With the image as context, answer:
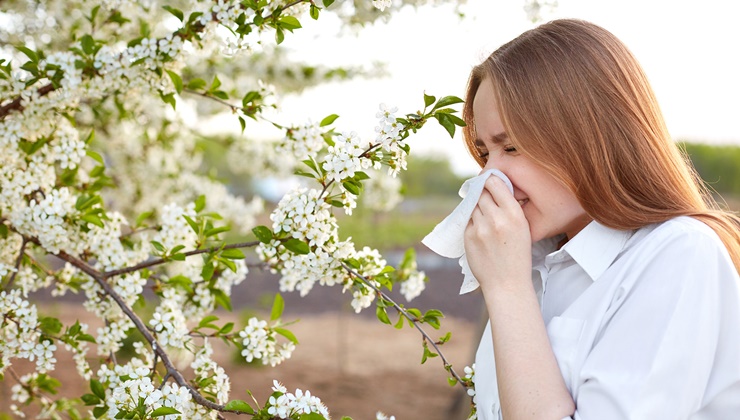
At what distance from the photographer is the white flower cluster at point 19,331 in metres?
1.71

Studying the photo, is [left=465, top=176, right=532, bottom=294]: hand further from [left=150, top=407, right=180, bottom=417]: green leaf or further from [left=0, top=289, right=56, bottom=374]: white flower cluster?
[left=0, top=289, right=56, bottom=374]: white flower cluster

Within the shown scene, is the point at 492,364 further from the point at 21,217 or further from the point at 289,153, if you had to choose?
the point at 21,217

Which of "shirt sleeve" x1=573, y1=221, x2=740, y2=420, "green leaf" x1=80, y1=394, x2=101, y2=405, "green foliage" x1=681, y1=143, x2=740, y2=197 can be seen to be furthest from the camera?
"green foliage" x1=681, y1=143, x2=740, y2=197

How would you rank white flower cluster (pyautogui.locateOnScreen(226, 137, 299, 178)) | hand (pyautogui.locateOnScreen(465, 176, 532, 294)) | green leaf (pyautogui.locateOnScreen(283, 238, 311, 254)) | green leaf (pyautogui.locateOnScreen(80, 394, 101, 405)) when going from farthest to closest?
white flower cluster (pyautogui.locateOnScreen(226, 137, 299, 178)), green leaf (pyautogui.locateOnScreen(80, 394, 101, 405)), green leaf (pyautogui.locateOnScreen(283, 238, 311, 254)), hand (pyautogui.locateOnScreen(465, 176, 532, 294))

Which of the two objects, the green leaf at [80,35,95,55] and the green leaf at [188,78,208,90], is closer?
the green leaf at [80,35,95,55]

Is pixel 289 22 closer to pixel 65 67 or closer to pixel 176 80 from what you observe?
pixel 176 80

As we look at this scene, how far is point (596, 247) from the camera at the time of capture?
1390 millimetres

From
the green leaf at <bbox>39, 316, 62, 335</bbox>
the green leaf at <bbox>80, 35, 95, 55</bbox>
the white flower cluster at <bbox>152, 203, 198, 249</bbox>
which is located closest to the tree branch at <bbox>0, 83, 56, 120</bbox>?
the green leaf at <bbox>80, 35, 95, 55</bbox>

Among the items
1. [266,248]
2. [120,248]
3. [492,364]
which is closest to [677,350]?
[492,364]

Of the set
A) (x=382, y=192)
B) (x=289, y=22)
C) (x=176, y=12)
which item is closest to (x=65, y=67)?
(x=176, y=12)

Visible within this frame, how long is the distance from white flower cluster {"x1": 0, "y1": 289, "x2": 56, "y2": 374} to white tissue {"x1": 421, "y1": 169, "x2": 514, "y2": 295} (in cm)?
100

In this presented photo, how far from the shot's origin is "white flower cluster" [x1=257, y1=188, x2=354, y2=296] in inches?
60.6

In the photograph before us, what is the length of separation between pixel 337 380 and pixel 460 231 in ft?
15.8

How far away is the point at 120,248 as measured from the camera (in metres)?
1.96
